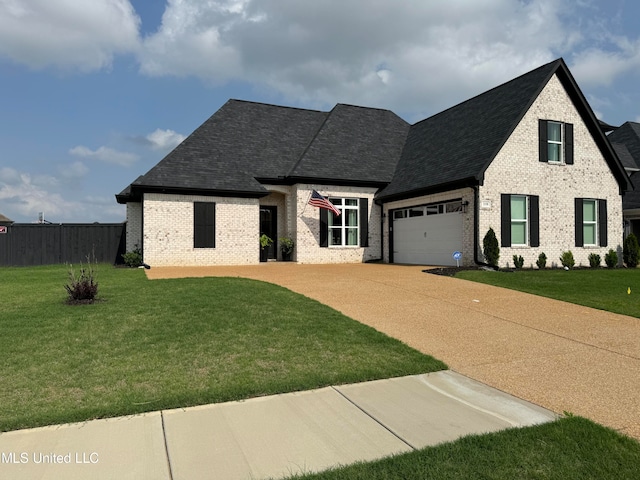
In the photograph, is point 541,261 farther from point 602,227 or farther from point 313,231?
point 313,231

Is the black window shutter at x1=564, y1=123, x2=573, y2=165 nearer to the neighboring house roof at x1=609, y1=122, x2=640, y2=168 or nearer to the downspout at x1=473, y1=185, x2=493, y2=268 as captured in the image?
the downspout at x1=473, y1=185, x2=493, y2=268

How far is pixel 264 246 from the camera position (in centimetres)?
2028

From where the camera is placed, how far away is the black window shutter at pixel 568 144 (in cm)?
1786

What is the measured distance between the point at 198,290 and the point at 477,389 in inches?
267

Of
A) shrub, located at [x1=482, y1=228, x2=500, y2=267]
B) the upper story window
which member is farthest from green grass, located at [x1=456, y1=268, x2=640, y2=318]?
the upper story window

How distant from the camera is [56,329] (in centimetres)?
645

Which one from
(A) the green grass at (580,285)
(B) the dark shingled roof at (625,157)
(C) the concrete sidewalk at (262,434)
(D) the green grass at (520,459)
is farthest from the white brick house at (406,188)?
(D) the green grass at (520,459)

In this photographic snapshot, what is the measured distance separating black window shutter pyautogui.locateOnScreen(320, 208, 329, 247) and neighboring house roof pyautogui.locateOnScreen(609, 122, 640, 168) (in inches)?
735

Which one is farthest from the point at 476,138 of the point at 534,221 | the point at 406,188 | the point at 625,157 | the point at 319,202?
the point at 625,157

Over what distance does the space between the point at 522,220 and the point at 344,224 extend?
25.0ft

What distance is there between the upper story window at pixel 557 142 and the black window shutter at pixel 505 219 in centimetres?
277

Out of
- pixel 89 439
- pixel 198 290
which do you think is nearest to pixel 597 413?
pixel 89 439

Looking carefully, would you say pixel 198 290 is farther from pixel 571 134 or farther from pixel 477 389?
pixel 571 134

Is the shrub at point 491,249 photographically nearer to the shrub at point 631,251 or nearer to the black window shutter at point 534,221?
the black window shutter at point 534,221
